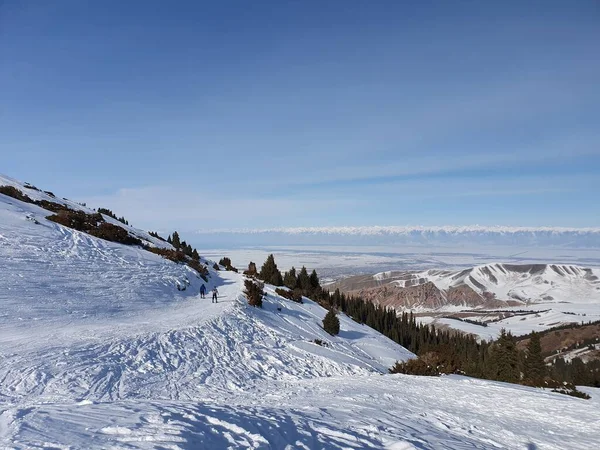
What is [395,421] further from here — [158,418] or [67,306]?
[67,306]

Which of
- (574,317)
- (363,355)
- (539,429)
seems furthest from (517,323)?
(539,429)

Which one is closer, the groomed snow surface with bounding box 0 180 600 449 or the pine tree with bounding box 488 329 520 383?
the groomed snow surface with bounding box 0 180 600 449

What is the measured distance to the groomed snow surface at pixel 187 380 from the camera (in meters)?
6.02

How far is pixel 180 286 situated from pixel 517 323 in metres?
218

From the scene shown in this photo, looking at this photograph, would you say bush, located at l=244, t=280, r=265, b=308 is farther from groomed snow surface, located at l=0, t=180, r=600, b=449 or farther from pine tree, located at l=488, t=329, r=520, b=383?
pine tree, located at l=488, t=329, r=520, b=383

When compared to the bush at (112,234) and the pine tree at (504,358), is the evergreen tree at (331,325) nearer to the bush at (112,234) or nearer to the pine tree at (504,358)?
the bush at (112,234)

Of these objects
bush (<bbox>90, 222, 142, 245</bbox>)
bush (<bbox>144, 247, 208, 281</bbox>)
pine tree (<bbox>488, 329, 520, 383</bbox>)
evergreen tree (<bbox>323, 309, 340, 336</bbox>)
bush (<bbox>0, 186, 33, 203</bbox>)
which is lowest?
pine tree (<bbox>488, 329, 520, 383</bbox>)

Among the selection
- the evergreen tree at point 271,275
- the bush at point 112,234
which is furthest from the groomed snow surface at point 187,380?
the evergreen tree at point 271,275

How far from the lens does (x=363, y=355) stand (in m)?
24.6

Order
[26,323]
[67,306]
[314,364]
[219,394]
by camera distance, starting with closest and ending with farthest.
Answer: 1. [219,394]
2. [26,323]
3. [67,306]
4. [314,364]

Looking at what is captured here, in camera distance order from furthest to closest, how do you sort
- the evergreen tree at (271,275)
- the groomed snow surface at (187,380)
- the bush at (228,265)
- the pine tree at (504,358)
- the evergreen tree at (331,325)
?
the bush at (228,265) < the evergreen tree at (271,275) < the pine tree at (504,358) < the evergreen tree at (331,325) < the groomed snow surface at (187,380)

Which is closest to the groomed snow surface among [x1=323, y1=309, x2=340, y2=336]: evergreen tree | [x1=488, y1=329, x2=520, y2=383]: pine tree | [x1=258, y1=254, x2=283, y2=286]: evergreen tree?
[x1=323, y1=309, x2=340, y2=336]: evergreen tree

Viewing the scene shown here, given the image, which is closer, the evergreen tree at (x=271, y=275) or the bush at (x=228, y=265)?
the evergreen tree at (x=271, y=275)

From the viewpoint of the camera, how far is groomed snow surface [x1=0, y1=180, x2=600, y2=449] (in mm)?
6016
